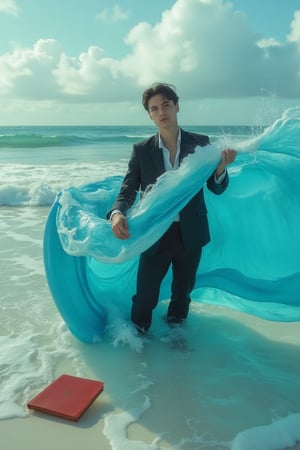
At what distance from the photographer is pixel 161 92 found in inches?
111

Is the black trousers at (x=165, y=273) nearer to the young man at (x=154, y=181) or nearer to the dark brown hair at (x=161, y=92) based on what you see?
the young man at (x=154, y=181)

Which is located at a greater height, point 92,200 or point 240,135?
point 240,135

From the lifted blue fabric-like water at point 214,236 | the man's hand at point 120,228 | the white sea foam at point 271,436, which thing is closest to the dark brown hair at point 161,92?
the lifted blue fabric-like water at point 214,236

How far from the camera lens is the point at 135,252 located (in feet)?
8.64

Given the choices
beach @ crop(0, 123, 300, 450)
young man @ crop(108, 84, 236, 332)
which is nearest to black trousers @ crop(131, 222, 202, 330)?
young man @ crop(108, 84, 236, 332)

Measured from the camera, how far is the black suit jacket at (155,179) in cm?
291

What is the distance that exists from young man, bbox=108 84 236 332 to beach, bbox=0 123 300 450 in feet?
1.18

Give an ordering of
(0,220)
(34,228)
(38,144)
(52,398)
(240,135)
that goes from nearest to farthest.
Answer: (52,398), (240,135), (34,228), (0,220), (38,144)

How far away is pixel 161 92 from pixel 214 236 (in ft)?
3.96

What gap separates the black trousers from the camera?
120 inches

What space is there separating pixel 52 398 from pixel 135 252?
3.05 ft

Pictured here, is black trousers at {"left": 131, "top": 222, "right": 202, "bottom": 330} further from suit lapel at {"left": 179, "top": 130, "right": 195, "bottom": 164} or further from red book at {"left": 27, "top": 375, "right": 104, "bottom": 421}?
red book at {"left": 27, "top": 375, "right": 104, "bottom": 421}

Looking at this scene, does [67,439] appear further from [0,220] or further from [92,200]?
[0,220]

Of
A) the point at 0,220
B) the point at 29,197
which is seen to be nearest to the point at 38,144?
the point at 29,197
